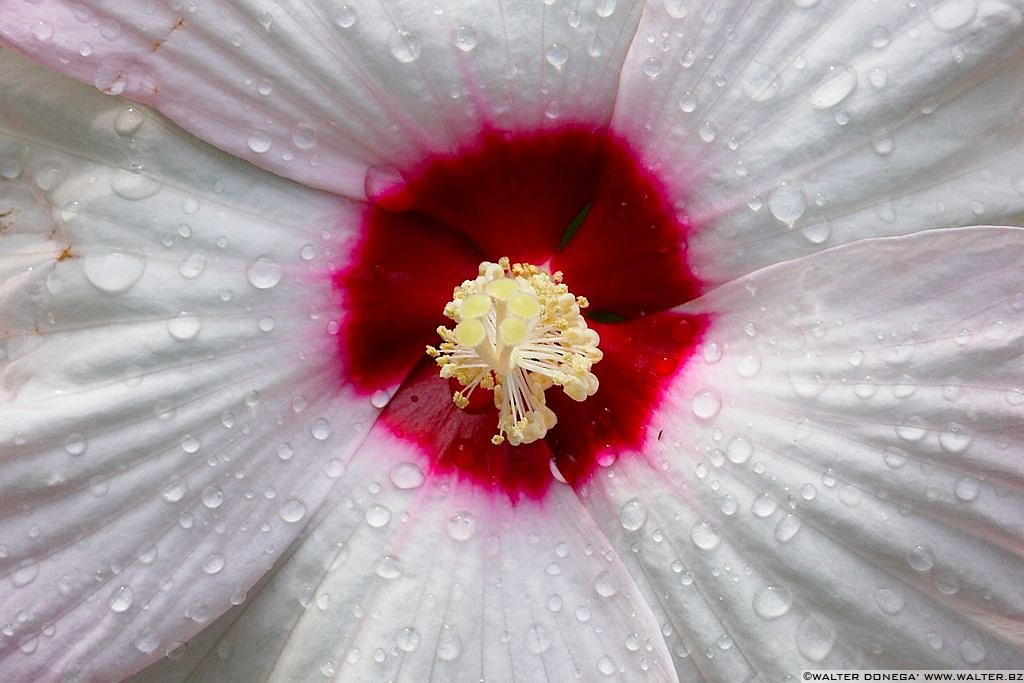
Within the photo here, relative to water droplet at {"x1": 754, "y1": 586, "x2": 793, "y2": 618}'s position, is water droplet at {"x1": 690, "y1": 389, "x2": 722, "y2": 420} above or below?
above

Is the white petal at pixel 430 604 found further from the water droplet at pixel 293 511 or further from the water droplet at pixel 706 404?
the water droplet at pixel 706 404

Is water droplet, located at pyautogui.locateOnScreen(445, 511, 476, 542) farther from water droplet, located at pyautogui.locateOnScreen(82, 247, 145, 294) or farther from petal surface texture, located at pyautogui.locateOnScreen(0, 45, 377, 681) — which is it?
water droplet, located at pyautogui.locateOnScreen(82, 247, 145, 294)

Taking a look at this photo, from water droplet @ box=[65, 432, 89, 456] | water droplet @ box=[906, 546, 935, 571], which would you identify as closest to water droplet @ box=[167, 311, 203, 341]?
water droplet @ box=[65, 432, 89, 456]

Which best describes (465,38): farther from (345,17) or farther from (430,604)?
(430,604)

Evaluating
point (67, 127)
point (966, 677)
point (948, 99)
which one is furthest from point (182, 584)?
point (948, 99)

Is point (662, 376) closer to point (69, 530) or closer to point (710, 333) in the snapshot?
point (710, 333)

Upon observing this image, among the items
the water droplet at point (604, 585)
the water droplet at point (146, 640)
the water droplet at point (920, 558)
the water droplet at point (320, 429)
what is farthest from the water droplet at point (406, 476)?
the water droplet at point (920, 558)

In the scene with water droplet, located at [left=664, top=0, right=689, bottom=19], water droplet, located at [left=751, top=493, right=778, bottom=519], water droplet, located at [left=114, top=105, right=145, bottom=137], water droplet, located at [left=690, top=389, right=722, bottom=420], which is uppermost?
water droplet, located at [left=664, top=0, right=689, bottom=19]

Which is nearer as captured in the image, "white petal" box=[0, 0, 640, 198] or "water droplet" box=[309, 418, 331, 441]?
"white petal" box=[0, 0, 640, 198]
